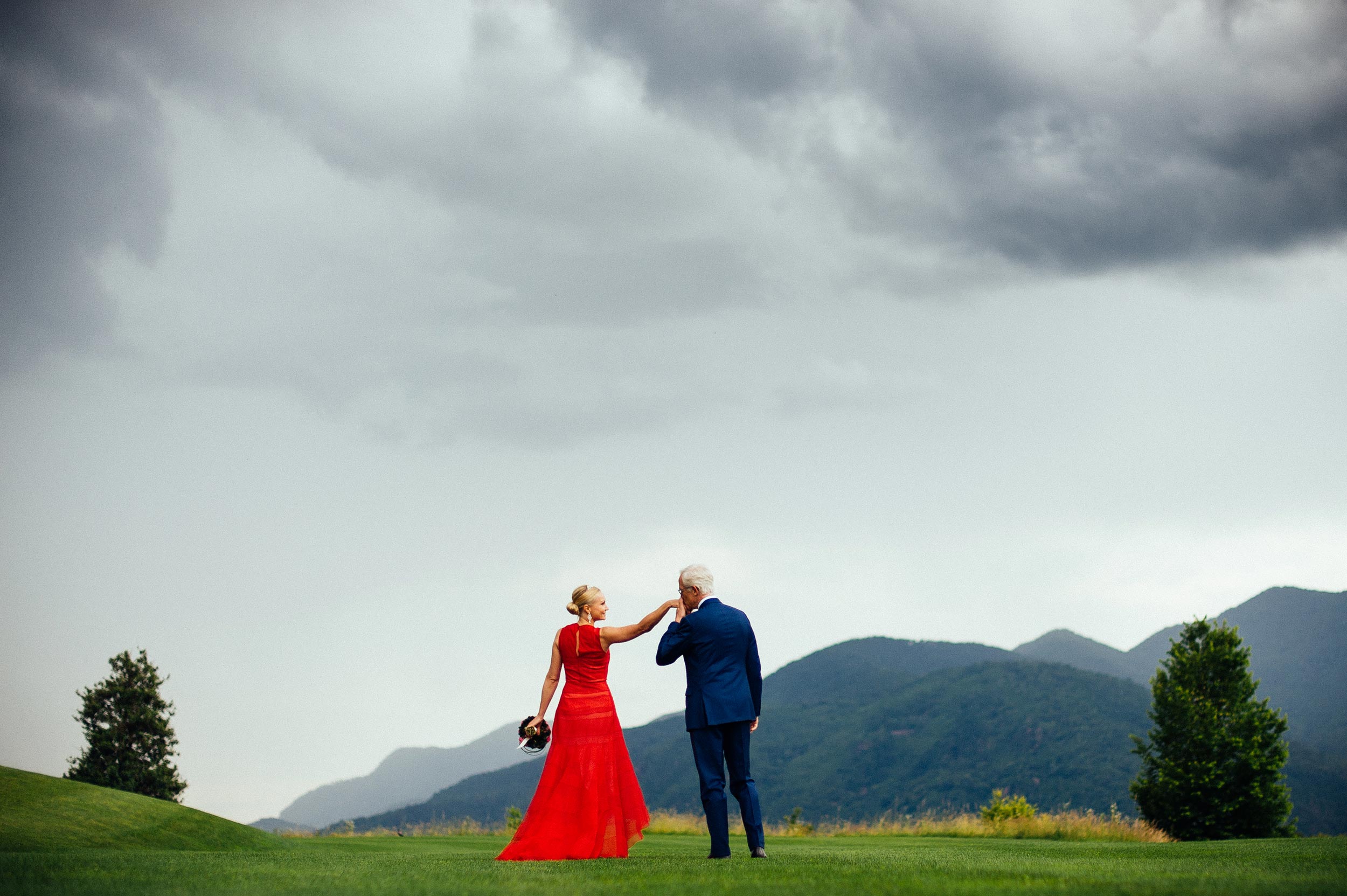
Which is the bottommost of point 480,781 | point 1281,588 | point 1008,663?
point 480,781

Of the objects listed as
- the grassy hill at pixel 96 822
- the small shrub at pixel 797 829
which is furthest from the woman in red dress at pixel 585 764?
the small shrub at pixel 797 829

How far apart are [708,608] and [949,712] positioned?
15550 cm

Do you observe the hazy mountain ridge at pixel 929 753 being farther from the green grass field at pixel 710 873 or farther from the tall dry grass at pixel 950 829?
the green grass field at pixel 710 873

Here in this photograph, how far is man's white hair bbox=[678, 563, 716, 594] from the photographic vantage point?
8.88 metres

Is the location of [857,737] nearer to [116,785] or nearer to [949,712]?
[949,712]

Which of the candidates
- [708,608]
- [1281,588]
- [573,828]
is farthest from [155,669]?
[1281,588]

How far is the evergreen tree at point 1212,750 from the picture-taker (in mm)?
22922

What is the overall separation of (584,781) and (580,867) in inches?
77.7

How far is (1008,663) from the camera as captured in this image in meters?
158

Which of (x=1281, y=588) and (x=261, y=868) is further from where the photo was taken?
(x=1281, y=588)

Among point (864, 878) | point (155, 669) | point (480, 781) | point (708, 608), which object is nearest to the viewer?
point (864, 878)

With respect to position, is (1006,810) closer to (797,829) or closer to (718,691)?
(797,829)

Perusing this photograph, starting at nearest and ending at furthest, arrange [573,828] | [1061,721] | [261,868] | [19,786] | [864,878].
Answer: [864,878], [261,868], [573,828], [19,786], [1061,721]

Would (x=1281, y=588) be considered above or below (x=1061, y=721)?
above
